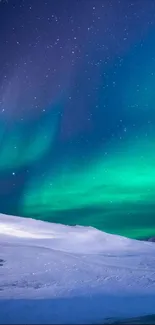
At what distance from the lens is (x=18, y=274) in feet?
53.4

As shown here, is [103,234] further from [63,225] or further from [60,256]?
[60,256]

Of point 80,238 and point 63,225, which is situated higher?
point 63,225

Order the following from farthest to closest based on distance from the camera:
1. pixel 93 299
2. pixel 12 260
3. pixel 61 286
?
pixel 12 260 → pixel 61 286 → pixel 93 299

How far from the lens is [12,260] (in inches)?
799

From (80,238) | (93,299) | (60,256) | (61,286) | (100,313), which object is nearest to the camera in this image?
(100,313)

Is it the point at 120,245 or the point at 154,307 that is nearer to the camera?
the point at 154,307

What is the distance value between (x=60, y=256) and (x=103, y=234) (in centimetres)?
2037

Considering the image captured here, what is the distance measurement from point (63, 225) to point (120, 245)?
39.3 ft

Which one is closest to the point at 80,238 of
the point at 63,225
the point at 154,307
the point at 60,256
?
the point at 63,225

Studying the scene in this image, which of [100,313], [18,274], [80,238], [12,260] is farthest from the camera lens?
[80,238]

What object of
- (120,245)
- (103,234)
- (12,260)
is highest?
(103,234)

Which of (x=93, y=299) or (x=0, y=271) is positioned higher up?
(x=0, y=271)

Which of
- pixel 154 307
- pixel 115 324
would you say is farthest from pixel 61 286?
pixel 115 324

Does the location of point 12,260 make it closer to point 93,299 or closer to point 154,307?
point 93,299
